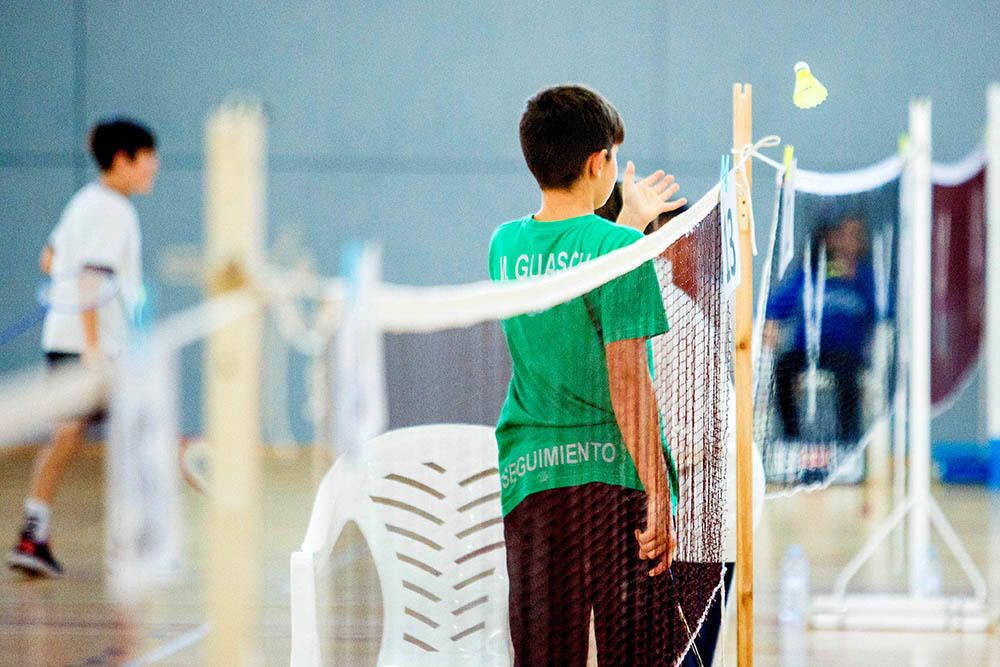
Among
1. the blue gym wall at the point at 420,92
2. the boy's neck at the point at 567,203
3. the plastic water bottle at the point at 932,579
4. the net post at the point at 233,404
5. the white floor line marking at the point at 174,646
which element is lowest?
the white floor line marking at the point at 174,646

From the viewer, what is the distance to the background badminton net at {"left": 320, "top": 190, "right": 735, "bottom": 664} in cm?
249

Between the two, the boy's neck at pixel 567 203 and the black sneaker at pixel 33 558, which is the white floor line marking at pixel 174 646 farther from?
the boy's neck at pixel 567 203

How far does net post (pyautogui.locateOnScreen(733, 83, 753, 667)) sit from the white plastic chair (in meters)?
0.53

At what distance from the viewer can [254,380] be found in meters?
1.58

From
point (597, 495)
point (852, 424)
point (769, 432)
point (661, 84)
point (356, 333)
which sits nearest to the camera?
point (356, 333)

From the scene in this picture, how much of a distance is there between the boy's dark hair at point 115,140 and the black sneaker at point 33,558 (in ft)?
5.06

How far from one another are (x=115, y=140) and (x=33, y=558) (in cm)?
171

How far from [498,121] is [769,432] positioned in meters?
6.41

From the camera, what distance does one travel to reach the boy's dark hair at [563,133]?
8.24 feet

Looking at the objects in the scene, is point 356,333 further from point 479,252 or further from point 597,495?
point 479,252

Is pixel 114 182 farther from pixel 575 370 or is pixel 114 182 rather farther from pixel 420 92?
pixel 420 92

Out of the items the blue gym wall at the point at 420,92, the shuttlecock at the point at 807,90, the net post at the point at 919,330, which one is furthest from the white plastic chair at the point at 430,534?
the blue gym wall at the point at 420,92

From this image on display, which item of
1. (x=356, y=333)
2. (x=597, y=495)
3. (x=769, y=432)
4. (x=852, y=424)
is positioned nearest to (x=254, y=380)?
(x=356, y=333)

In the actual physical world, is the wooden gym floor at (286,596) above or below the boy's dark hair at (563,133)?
below
